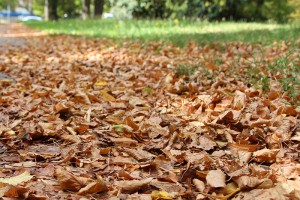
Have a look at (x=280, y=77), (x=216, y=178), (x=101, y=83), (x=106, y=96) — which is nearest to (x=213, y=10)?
(x=101, y=83)

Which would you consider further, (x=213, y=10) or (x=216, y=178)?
(x=213, y=10)

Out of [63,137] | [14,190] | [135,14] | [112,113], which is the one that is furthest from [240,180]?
[135,14]

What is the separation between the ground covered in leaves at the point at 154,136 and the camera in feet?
6.08

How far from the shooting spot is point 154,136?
261cm

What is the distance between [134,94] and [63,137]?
134 cm

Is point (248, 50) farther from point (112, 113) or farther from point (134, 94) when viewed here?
point (112, 113)

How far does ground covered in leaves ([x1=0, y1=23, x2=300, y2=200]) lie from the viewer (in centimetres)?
185

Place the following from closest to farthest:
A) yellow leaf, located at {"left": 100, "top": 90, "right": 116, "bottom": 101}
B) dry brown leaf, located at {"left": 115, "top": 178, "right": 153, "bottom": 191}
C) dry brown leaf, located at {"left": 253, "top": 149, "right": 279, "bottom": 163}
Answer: dry brown leaf, located at {"left": 115, "top": 178, "right": 153, "bottom": 191}
dry brown leaf, located at {"left": 253, "top": 149, "right": 279, "bottom": 163}
yellow leaf, located at {"left": 100, "top": 90, "right": 116, "bottom": 101}

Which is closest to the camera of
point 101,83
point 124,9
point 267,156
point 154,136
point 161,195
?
point 161,195

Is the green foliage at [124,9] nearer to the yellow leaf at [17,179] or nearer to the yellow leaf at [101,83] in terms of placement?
the yellow leaf at [101,83]

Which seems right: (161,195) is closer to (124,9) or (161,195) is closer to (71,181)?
(71,181)

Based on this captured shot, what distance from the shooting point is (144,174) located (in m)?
2.05

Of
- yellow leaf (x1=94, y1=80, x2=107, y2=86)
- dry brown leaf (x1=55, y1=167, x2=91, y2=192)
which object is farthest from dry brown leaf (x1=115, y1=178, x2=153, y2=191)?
yellow leaf (x1=94, y1=80, x2=107, y2=86)

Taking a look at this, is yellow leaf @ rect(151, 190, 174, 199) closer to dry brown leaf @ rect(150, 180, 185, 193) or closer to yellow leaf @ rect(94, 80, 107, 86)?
dry brown leaf @ rect(150, 180, 185, 193)
